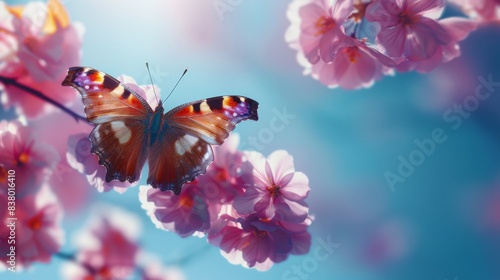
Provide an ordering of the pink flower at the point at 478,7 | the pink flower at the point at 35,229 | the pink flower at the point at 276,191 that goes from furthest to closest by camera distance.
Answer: the pink flower at the point at 478,7 → the pink flower at the point at 35,229 → the pink flower at the point at 276,191

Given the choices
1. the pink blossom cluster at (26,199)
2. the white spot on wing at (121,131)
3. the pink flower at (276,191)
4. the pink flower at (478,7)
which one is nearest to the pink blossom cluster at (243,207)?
the pink flower at (276,191)

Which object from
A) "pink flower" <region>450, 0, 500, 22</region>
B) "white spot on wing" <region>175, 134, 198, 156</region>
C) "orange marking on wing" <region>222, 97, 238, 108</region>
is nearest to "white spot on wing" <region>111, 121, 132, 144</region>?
"white spot on wing" <region>175, 134, 198, 156</region>

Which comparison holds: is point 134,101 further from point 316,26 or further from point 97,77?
point 316,26

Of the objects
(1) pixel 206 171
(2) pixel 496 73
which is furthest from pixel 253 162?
(2) pixel 496 73

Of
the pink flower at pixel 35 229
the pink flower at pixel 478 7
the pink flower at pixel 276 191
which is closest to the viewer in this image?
the pink flower at pixel 276 191

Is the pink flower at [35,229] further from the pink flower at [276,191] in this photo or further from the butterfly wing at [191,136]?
the pink flower at [276,191]

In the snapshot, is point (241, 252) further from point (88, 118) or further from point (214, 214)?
point (88, 118)

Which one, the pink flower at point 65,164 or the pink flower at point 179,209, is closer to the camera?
the pink flower at point 179,209

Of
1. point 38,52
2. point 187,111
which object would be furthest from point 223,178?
point 38,52
